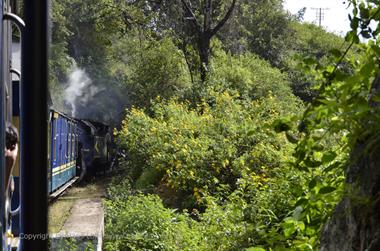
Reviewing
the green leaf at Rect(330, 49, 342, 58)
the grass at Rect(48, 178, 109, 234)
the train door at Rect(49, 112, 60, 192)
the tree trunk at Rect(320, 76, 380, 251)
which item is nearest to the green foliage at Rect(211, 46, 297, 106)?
the grass at Rect(48, 178, 109, 234)

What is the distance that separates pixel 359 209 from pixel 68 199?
14978mm

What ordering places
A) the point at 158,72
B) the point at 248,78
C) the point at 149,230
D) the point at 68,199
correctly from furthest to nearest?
the point at 158,72
the point at 248,78
the point at 68,199
the point at 149,230

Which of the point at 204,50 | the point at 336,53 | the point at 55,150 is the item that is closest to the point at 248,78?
the point at 204,50

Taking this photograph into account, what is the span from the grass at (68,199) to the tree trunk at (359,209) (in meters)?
3.64

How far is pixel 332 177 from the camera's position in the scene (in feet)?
11.1

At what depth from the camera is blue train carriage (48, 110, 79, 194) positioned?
14.5 m

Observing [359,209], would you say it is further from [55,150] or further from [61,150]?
[61,150]

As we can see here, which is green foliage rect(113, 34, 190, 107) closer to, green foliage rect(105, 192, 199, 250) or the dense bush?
the dense bush

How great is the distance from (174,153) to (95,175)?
1239 cm

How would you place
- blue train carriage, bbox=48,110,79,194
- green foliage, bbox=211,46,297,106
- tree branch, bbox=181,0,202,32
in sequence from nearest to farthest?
blue train carriage, bbox=48,110,79,194 < green foliage, bbox=211,46,297,106 < tree branch, bbox=181,0,202,32

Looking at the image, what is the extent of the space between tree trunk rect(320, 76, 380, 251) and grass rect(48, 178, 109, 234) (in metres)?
3.64

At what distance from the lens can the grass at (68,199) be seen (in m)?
11.4

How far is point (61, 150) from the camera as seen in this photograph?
1670 cm

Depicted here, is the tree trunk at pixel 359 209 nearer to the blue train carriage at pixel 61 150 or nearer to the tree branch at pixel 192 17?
the blue train carriage at pixel 61 150
